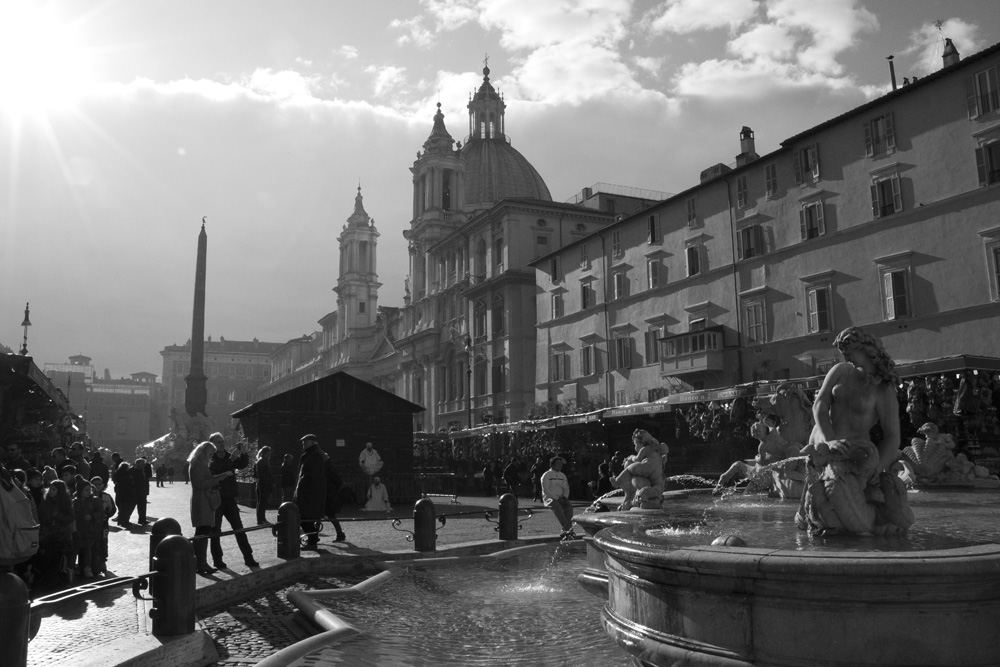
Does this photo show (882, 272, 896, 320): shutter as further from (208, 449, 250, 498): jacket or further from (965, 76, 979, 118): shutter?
(208, 449, 250, 498): jacket

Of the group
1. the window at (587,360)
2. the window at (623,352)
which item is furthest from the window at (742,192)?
the window at (587,360)

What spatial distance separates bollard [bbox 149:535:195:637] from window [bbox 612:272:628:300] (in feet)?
123

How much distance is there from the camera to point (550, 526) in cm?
1717

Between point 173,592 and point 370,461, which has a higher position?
point 370,461

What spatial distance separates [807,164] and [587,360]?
17.0 meters

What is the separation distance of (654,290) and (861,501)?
119ft

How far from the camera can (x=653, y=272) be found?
41094 millimetres

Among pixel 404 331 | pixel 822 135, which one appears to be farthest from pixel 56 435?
pixel 404 331

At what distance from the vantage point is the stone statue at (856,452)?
5.32 m

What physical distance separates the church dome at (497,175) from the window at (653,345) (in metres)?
36.0

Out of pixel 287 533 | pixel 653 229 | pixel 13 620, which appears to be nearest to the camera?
pixel 13 620

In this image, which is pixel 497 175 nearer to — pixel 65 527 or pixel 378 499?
pixel 378 499

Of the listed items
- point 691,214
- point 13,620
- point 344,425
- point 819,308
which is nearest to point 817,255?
point 819,308

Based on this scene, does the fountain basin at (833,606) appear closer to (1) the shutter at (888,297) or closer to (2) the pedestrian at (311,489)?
(2) the pedestrian at (311,489)
